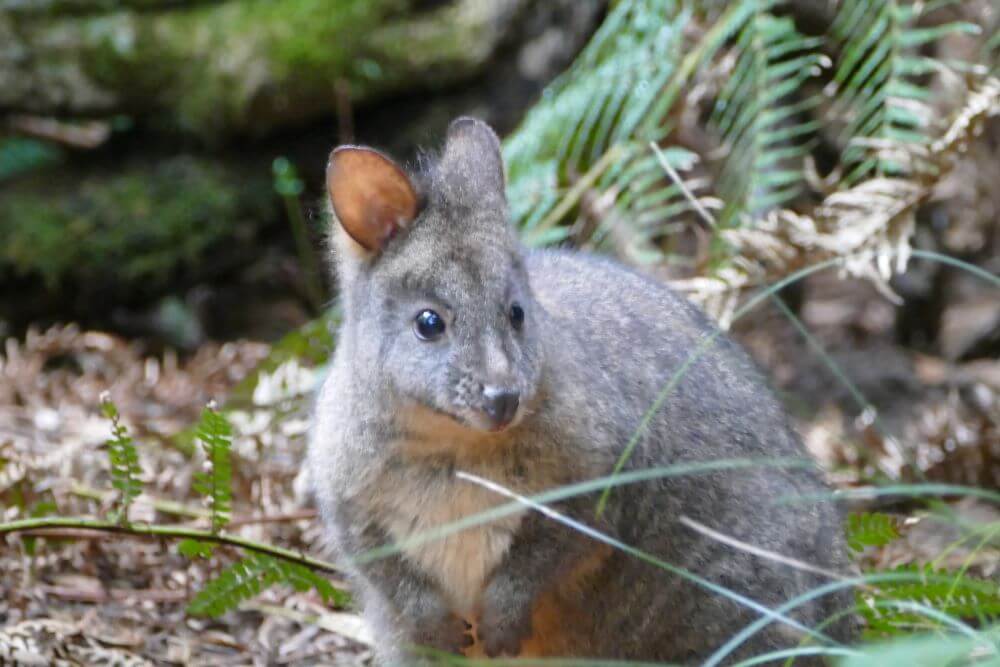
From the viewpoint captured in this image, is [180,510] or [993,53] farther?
[993,53]

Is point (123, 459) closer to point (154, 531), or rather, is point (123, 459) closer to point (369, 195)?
point (154, 531)

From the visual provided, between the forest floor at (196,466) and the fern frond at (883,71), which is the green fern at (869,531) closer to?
the forest floor at (196,466)

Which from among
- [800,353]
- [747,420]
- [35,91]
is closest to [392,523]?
[747,420]

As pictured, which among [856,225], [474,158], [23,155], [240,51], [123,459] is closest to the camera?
[474,158]

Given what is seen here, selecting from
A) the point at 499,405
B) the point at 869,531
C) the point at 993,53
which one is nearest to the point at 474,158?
the point at 499,405

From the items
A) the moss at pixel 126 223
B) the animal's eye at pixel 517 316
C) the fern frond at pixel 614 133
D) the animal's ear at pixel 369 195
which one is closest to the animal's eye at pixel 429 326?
the animal's eye at pixel 517 316

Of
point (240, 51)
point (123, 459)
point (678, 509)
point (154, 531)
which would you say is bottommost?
point (678, 509)

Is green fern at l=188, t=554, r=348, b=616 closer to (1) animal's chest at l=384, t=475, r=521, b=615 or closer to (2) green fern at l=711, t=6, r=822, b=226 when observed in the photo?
(1) animal's chest at l=384, t=475, r=521, b=615
